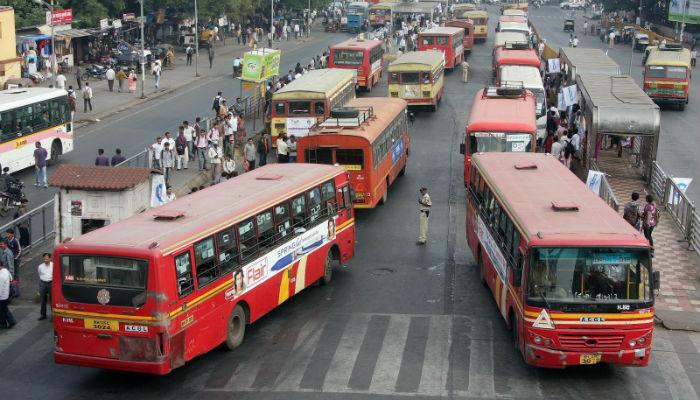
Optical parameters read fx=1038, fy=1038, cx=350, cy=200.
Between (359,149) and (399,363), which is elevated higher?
(359,149)

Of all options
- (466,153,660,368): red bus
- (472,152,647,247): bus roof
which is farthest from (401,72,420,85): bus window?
(466,153,660,368): red bus

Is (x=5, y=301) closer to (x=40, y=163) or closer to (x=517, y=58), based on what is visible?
(x=40, y=163)

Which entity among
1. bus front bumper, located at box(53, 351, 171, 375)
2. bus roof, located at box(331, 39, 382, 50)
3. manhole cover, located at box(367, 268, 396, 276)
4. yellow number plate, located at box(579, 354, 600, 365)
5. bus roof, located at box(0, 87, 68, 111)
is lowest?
manhole cover, located at box(367, 268, 396, 276)

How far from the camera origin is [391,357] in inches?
735

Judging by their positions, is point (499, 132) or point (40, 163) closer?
point (499, 132)

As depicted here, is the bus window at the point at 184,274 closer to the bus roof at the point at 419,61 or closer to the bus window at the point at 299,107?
the bus window at the point at 299,107

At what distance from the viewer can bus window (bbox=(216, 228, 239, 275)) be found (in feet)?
60.5

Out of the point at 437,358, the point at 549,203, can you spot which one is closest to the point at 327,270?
the point at 437,358

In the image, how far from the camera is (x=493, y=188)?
71.6ft

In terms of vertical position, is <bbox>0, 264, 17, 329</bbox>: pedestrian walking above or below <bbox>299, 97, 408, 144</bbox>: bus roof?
below

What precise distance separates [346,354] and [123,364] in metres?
4.22

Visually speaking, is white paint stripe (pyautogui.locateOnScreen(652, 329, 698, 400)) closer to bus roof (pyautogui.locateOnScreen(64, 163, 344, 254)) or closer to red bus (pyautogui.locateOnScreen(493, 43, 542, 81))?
bus roof (pyautogui.locateOnScreen(64, 163, 344, 254))

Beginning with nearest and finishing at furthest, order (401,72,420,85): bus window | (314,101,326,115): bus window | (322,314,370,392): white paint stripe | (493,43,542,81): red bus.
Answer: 1. (322,314,370,392): white paint stripe
2. (314,101,326,115): bus window
3. (493,43,542,81): red bus
4. (401,72,420,85): bus window

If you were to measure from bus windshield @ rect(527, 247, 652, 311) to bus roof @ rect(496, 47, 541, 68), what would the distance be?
3287 cm
